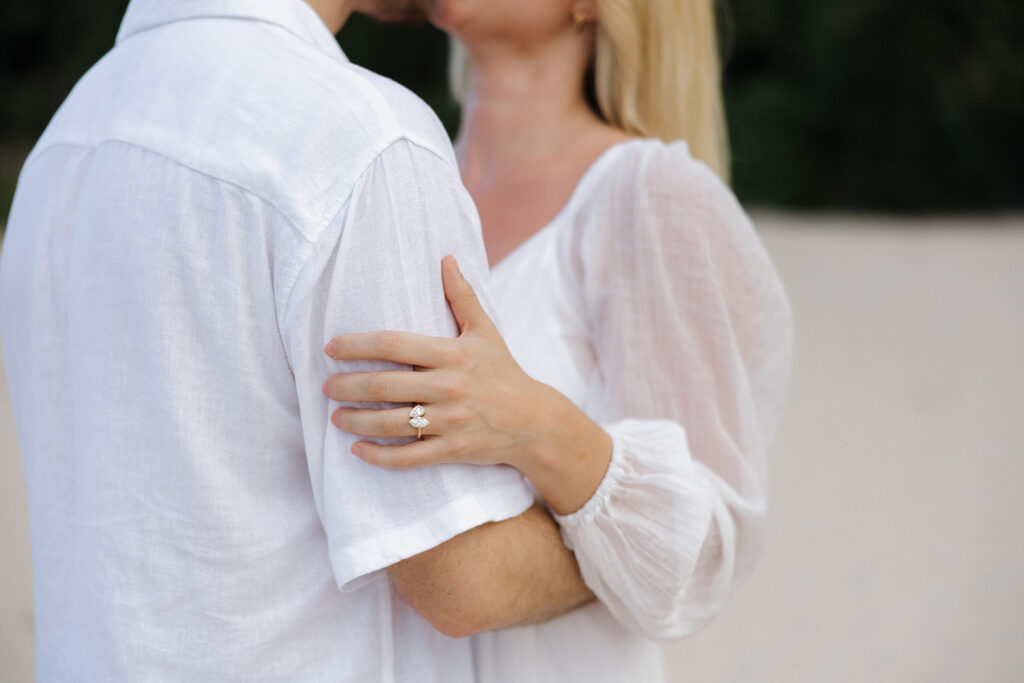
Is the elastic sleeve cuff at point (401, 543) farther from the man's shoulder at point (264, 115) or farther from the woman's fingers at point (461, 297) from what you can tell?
the man's shoulder at point (264, 115)

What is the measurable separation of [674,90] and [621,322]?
596 millimetres

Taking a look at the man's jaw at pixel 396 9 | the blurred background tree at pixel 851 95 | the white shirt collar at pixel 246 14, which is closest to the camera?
the white shirt collar at pixel 246 14

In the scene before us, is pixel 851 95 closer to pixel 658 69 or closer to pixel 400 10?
pixel 658 69

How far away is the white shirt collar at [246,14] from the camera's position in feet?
3.74

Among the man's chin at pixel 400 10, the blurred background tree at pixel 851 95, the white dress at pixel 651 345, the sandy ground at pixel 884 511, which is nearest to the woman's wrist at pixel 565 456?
the white dress at pixel 651 345

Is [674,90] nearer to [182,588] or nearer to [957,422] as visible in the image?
[182,588]

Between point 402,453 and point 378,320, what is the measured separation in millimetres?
136

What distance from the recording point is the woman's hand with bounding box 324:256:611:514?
3.44 feet

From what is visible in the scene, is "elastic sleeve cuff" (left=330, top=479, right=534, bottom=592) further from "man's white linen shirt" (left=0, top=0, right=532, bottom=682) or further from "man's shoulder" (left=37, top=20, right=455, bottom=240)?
"man's shoulder" (left=37, top=20, right=455, bottom=240)

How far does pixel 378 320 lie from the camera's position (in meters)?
1.04

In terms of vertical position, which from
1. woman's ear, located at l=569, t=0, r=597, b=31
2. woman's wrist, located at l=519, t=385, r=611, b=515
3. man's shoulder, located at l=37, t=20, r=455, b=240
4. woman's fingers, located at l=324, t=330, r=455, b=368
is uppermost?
man's shoulder, located at l=37, t=20, r=455, b=240

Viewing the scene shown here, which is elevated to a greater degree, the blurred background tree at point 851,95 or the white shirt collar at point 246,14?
the white shirt collar at point 246,14

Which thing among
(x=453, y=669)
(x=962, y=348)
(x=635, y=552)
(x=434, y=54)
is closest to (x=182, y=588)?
(x=453, y=669)

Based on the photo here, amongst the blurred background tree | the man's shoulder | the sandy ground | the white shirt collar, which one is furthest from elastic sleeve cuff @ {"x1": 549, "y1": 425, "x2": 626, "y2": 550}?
the blurred background tree
